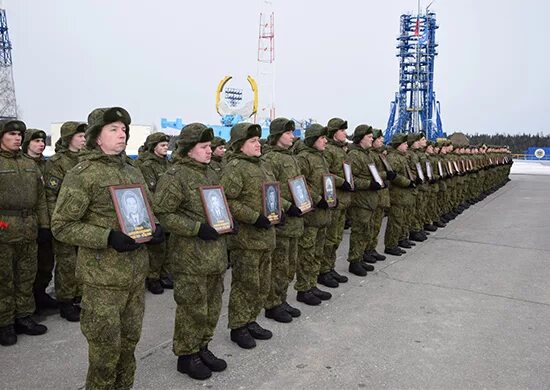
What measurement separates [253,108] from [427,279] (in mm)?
35177

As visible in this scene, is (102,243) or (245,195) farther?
(245,195)

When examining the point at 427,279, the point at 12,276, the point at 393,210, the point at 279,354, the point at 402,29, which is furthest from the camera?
the point at 402,29

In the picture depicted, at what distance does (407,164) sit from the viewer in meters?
7.91

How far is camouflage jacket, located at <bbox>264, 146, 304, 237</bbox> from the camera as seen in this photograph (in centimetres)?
462

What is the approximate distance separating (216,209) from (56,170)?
2292 millimetres

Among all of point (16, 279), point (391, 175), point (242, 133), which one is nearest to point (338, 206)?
point (391, 175)

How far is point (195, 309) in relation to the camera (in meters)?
3.49

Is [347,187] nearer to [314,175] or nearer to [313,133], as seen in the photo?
[314,175]

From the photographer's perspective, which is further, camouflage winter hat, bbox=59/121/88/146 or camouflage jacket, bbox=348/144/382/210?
camouflage jacket, bbox=348/144/382/210

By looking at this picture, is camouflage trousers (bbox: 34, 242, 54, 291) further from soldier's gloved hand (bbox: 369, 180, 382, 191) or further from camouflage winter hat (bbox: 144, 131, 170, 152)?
soldier's gloved hand (bbox: 369, 180, 382, 191)

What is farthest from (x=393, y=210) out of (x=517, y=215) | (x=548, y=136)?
(x=548, y=136)

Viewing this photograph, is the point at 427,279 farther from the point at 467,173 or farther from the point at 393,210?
the point at 467,173

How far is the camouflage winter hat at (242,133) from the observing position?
411 cm

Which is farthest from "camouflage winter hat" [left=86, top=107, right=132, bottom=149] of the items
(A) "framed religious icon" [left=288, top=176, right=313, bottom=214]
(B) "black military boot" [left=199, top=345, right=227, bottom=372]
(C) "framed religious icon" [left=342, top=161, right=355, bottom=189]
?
(C) "framed religious icon" [left=342, top=161, right=355, bottom=189]
